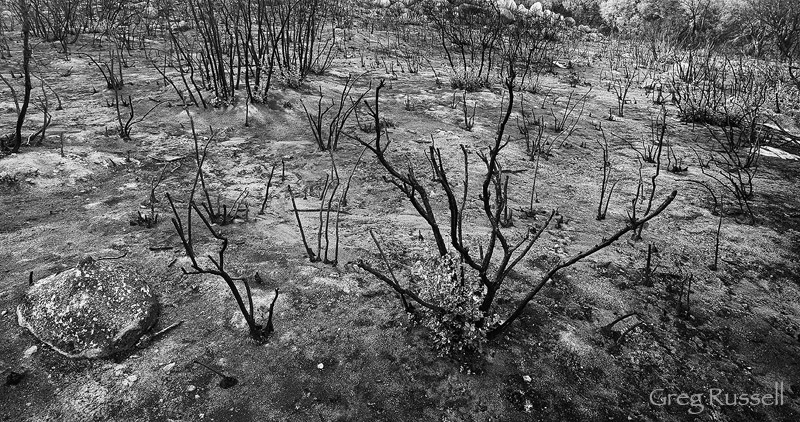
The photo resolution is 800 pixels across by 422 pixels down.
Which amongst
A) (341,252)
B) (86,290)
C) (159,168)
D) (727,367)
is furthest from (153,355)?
(727,367)

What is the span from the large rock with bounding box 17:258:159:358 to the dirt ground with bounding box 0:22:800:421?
0.18 feet

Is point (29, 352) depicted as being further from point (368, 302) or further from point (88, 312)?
point (368, 302)

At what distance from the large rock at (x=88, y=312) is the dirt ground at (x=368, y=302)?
0.18ft

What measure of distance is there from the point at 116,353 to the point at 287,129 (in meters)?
3.06

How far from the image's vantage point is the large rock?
1675 millimetres

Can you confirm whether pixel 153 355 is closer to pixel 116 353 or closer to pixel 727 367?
pixel 116 353

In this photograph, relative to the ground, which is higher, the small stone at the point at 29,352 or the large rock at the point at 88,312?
the large rock at the point at 88,312

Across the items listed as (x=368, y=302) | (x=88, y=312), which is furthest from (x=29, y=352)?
(x=368, y=302)

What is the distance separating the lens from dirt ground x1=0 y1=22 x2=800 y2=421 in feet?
5.24

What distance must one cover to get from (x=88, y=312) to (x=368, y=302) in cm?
114

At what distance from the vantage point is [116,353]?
1.69 metres

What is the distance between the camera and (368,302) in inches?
81.7

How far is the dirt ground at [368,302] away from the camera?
1.60 m

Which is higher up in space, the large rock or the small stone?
the large rock
